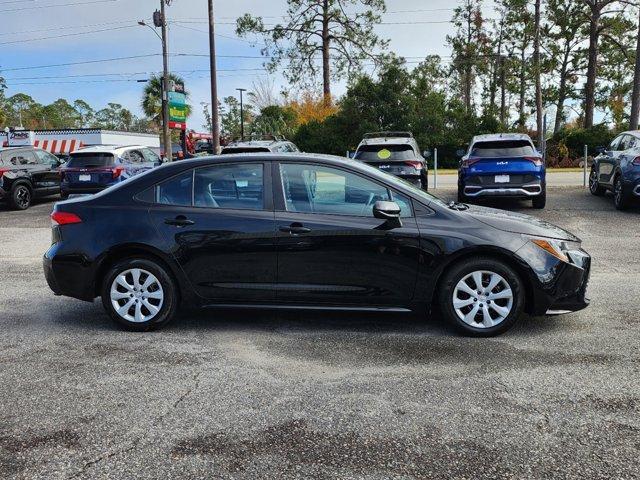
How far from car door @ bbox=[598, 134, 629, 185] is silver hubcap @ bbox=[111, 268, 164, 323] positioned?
37.1ft

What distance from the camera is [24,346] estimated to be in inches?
198

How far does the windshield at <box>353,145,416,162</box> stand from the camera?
1298cm

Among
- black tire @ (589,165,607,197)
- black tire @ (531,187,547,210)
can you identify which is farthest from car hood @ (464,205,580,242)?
black tire @ (589,165,607,197)

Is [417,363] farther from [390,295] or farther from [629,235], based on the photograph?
[629,235]

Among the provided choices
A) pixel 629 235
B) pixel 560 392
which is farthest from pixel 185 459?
pixel 629 235

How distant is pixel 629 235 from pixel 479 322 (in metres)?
6.63

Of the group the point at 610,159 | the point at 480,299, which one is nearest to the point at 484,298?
the point at 480,299

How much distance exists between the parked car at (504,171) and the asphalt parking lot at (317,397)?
22.1 feet

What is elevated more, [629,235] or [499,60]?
[499,60]

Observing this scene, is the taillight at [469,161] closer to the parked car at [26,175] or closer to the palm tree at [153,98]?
the parked car at [26,175]

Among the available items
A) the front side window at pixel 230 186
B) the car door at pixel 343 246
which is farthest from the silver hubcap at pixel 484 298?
the front side window at pixel 230 186

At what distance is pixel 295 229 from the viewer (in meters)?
5.08

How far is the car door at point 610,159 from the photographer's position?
13.4m

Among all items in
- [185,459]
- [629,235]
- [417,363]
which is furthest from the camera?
[629,235]
